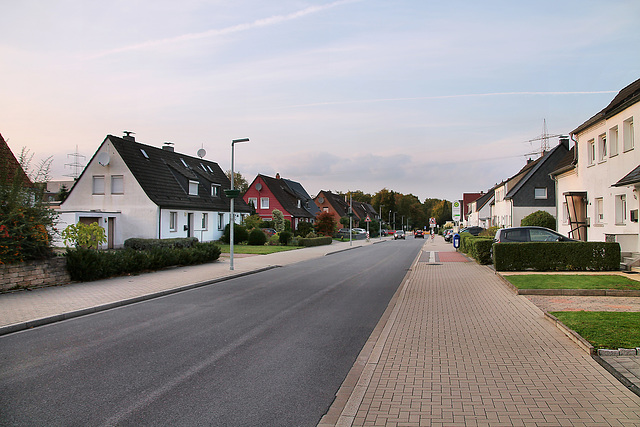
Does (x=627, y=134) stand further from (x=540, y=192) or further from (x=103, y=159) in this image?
(x=103, y=159)

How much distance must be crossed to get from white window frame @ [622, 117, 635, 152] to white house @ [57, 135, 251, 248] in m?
24.9

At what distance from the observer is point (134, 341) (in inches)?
283

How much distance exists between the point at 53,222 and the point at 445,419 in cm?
1273

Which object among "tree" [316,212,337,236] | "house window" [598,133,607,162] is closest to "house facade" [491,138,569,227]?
"tree" [316,212,337,236]

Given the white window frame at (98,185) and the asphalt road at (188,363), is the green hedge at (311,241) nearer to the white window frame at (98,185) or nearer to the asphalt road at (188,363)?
the white window frame at (98,185)

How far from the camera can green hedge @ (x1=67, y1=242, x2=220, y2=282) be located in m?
13.6

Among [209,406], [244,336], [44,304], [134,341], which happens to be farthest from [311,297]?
[209,406]

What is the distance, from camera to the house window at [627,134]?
1648 centimetres

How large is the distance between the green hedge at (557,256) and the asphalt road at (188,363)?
675 centimetres

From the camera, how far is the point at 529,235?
1786 cm

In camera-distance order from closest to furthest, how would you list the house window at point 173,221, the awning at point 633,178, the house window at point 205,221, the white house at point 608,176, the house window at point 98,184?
the awning at point 633,178, the white house at point 608,176, the house window at point 98,184, the house window at point 173,221, the house window at point 205,221

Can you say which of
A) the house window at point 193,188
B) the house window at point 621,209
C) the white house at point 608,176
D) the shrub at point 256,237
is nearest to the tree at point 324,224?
the shrub at point 256,237

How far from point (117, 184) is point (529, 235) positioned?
25153 mm

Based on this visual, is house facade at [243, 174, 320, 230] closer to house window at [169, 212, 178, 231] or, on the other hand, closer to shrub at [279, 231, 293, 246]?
shrub at [279, 231, 293, 246]
